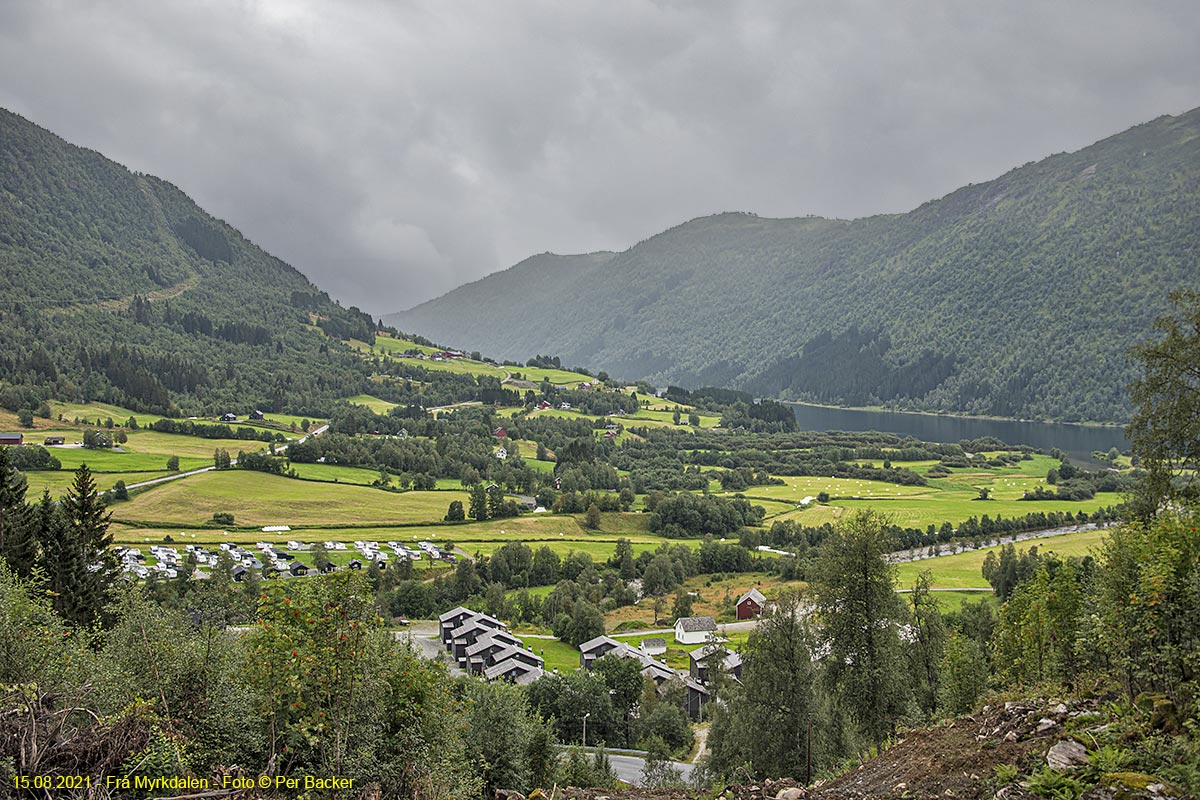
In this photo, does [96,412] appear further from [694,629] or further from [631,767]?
[631,767]

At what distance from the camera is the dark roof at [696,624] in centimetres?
6162

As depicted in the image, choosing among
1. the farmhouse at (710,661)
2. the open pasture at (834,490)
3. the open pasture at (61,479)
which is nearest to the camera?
the farmhouse at (710,661)

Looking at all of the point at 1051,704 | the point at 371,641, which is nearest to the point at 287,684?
the point at 371,641

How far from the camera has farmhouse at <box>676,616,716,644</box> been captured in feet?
200

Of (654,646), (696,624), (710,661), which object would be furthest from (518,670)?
(696,624)

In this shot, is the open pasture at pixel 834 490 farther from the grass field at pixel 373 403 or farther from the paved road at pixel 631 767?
the grass field at pixel 373 403

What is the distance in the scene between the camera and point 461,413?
6334 inches

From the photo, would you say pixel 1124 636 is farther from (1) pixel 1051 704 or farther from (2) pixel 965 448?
(2) pixel 965 448

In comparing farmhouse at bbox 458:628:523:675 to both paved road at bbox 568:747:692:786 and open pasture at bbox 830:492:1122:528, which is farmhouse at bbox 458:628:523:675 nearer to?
paved road at bbox 568:747:692:786

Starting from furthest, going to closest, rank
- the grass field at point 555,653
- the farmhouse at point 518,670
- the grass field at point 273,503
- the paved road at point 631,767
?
the grass field at point 273,503
the grass field at point 555,653
the farmhouse at point 518,670
the paved road at point 631,767

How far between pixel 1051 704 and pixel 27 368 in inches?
6543

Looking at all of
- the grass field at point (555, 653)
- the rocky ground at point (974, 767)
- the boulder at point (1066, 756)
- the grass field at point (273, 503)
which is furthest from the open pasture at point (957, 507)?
the boulder at point (1066, 756)

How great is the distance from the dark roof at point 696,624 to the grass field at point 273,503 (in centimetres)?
4080

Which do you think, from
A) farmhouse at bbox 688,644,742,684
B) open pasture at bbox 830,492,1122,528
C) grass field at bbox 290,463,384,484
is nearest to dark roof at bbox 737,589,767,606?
farmhouse at bbox 688,644,742,684
